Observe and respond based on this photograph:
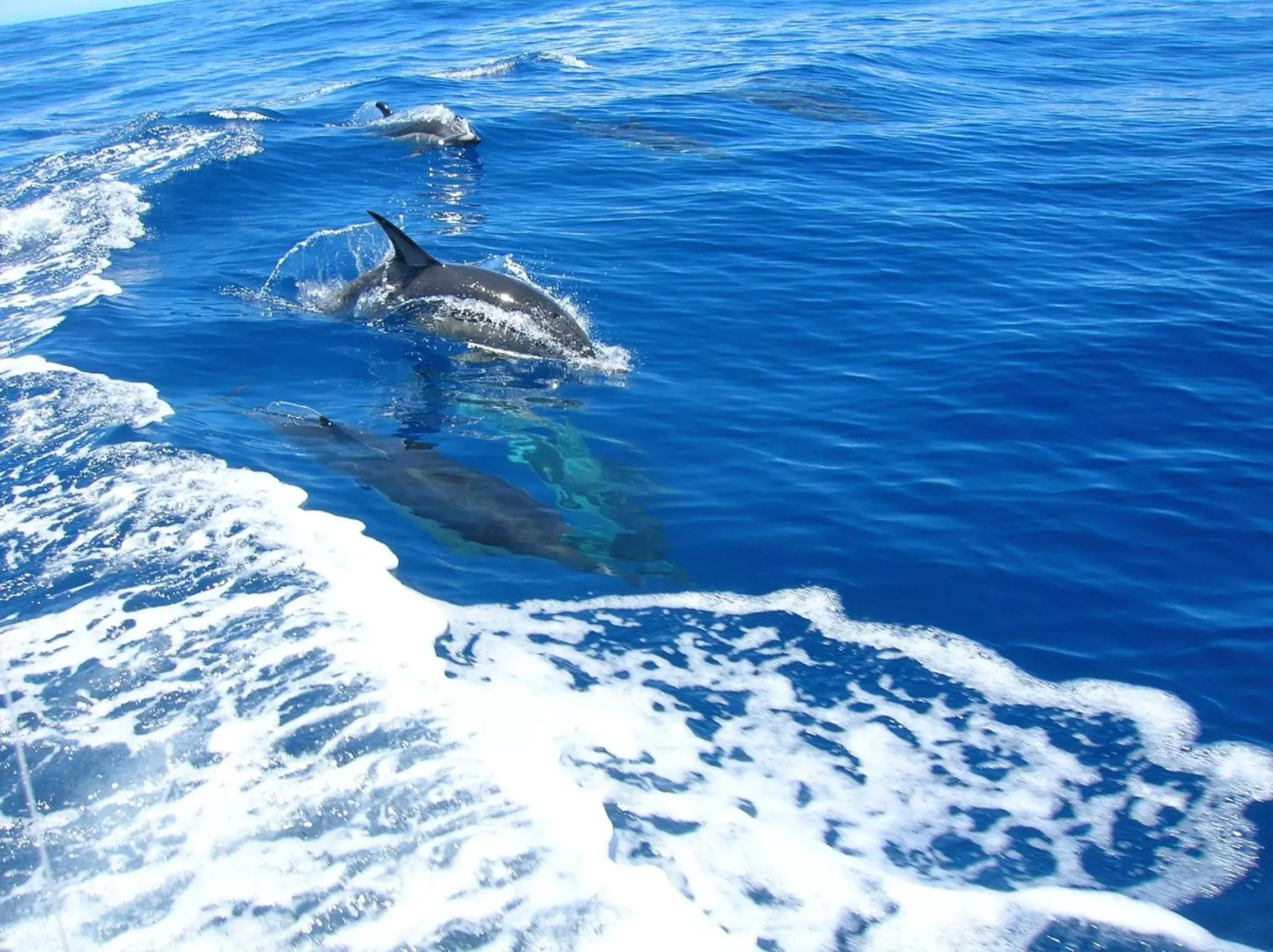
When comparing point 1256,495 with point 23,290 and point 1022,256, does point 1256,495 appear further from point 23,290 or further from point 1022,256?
point 23,290

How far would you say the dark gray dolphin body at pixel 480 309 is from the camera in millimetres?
10984

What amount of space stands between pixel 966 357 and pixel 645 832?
7.46 meters

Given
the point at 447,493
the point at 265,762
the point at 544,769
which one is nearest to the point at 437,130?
the point at 447,493

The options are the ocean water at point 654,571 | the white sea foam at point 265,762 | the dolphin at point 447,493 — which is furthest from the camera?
the dolphin at point 447,493

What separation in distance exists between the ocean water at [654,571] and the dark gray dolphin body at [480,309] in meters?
0.35

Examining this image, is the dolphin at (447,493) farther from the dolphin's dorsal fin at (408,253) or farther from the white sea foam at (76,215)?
the white sea foam at (76,215)

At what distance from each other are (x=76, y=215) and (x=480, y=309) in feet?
29.6

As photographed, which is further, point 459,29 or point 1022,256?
point 459,29

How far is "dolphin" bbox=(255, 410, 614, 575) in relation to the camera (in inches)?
304

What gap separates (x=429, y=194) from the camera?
17.1m

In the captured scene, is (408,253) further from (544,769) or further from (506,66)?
(506,66)

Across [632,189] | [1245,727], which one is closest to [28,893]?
[1245,727]

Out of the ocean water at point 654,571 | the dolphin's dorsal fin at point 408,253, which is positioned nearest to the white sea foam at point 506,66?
the ocean water at point 654,571

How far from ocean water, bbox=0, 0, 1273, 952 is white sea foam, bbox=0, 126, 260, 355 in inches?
4.5
